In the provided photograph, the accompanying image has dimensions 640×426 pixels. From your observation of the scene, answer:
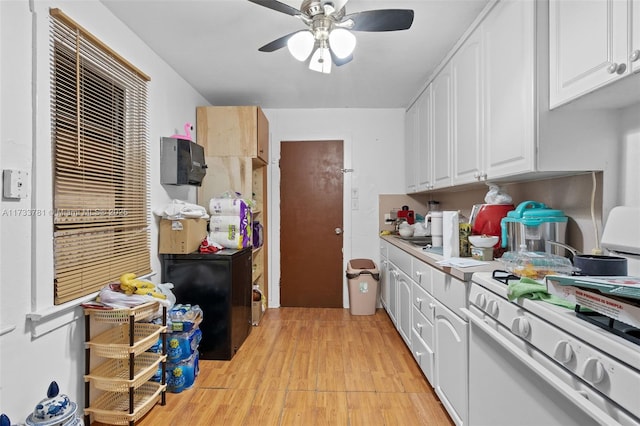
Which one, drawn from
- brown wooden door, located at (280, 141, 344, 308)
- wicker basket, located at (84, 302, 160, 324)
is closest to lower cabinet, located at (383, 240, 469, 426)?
brown wooden door, located at (280, 141, 344, 308)

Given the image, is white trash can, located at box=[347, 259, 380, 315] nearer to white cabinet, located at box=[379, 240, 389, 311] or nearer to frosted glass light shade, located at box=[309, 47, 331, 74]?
white cabinet, located at box=[379, 240, 389, 311]

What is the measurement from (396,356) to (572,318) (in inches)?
72.2

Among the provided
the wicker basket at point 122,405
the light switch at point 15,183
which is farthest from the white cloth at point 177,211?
the wicker basket at point 122,405

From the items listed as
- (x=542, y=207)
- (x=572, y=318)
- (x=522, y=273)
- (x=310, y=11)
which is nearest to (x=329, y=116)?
(x=310, y=11)

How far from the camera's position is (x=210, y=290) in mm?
2395

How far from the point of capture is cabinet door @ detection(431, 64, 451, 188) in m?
2.37

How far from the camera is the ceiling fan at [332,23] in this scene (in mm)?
1482

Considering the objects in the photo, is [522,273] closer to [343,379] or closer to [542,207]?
[542,207]

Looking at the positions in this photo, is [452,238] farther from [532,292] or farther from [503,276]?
[532,292]

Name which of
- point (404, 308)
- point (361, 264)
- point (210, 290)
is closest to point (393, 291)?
point (404, 308)

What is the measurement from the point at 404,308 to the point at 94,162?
2338 millimetres

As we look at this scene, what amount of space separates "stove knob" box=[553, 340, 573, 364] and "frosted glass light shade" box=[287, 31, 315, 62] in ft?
5.38

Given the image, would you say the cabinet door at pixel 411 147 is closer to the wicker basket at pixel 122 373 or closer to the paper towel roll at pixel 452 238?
the paper towel roll at pixel 452 238

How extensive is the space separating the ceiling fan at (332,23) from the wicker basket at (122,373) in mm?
1923
